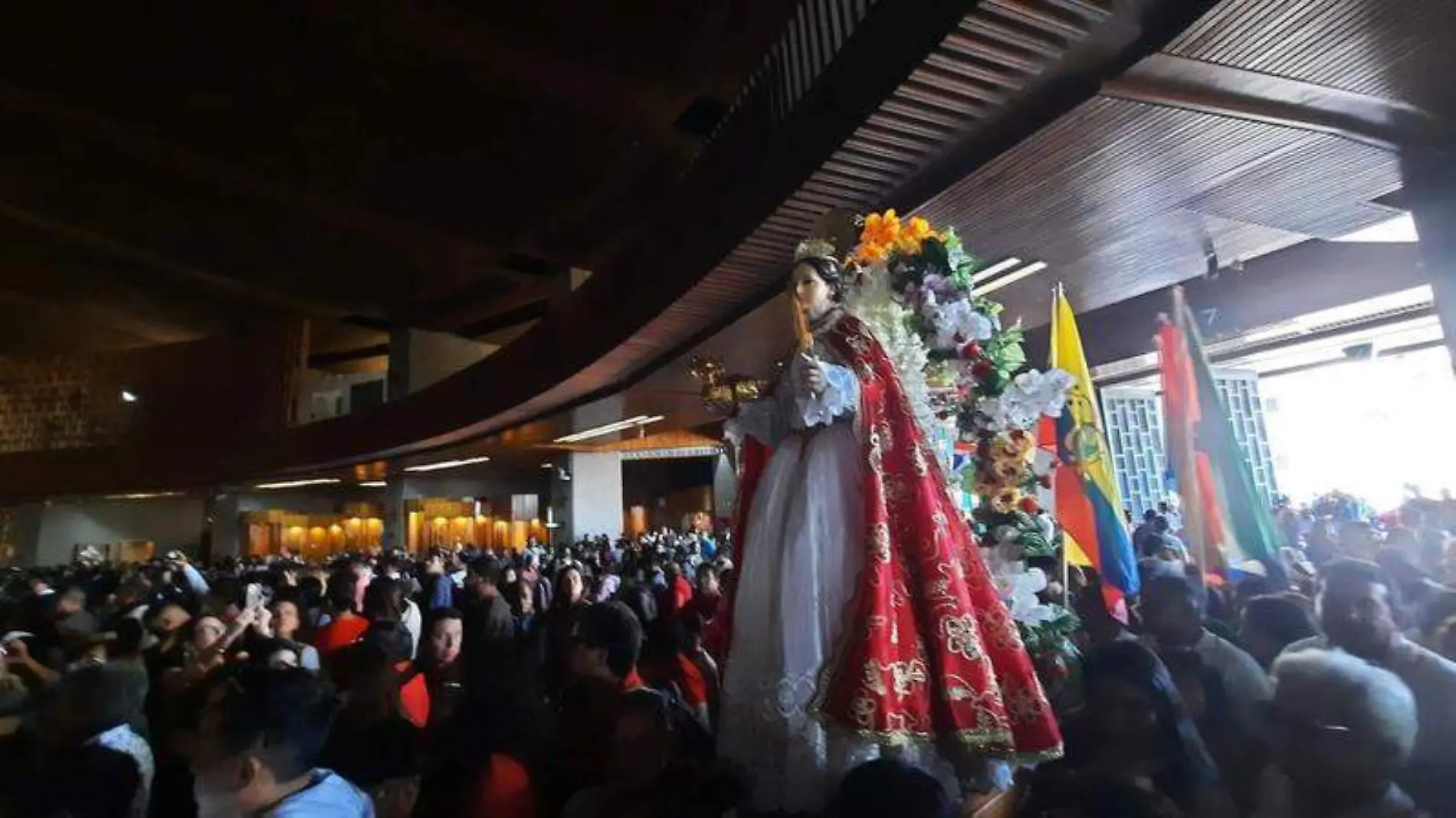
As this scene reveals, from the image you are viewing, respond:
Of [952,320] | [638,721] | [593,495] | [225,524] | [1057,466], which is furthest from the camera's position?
[225,524]

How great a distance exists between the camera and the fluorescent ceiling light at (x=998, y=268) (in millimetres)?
6414

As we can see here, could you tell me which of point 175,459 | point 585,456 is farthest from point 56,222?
point 585,456

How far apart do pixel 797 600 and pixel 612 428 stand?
13098 mm

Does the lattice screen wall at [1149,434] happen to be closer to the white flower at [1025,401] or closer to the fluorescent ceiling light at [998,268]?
the fluorescent ceiling light at [998,268]

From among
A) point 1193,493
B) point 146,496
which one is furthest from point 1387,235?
point 146,496

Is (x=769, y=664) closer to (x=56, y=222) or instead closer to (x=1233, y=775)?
→ (x=1233, y=775)

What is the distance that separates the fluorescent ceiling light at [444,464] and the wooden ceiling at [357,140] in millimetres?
3070

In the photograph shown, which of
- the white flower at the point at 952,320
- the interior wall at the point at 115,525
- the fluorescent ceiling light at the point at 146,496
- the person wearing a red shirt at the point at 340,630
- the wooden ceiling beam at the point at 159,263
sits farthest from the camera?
the interior wall at the point at 115,525

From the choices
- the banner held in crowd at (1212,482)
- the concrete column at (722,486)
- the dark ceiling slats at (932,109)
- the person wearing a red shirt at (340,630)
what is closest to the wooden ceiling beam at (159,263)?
the concrete column at (722,486)

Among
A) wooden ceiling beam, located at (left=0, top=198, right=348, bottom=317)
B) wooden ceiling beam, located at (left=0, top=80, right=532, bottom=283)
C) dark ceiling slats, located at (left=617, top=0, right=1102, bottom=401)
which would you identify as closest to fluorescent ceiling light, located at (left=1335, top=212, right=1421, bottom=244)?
dark ceiling slats, located at (left=617, top=0, right=1102, bottom=401)

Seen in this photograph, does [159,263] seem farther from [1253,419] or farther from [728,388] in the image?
[1253,419]

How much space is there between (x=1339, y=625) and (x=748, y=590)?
1.82 meters

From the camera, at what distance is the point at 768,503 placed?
111 inches

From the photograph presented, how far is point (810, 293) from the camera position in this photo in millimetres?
3020
